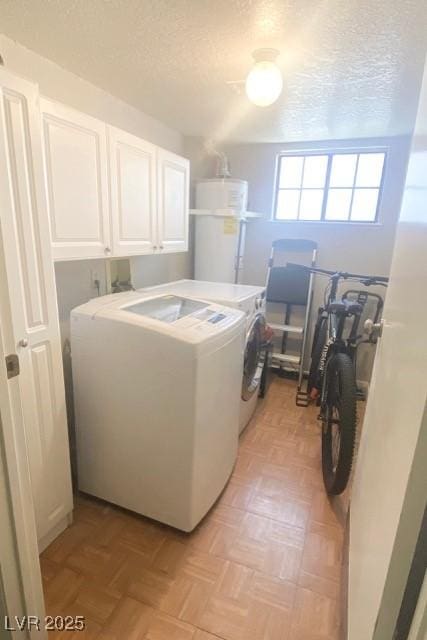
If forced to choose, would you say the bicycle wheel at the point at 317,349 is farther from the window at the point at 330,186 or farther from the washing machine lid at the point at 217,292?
the window at the point at 330,186

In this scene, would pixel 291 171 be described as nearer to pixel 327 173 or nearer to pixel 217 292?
pixel 327 173

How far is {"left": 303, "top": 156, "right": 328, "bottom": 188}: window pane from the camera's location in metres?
3.03

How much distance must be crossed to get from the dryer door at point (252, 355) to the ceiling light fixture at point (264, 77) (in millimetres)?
1308

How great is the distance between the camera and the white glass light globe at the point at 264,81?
4.80 feet

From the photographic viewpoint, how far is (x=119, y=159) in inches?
67.4

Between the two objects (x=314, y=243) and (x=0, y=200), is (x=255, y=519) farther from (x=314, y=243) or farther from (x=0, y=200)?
(x=314, y=243)

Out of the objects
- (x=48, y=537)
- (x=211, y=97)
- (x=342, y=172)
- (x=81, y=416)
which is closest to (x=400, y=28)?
(x=211, y=97)

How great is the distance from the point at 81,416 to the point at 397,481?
57.9 inches

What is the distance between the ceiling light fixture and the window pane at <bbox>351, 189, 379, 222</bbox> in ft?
5.79

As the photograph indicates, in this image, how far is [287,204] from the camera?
3.22 m

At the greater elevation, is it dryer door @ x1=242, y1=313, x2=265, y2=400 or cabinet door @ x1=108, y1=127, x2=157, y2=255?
cabinet door @ x1=108, y1=127, x2=157, y2=255

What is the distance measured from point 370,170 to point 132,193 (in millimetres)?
2179

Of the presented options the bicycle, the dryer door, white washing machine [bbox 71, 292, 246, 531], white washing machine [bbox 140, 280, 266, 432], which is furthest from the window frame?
white washing machine [bbox 71, 292, 246, 531]

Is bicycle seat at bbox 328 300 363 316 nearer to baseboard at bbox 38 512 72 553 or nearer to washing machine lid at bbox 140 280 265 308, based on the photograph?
washing machine lid at bbox 140 280 265 308
